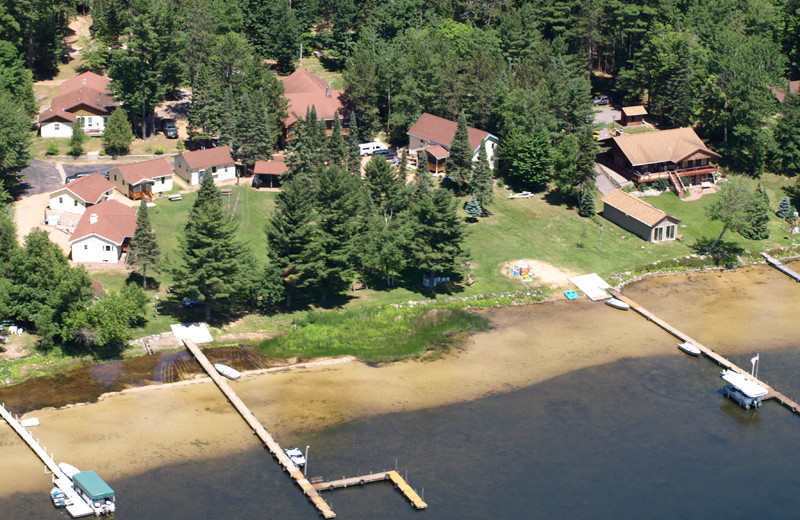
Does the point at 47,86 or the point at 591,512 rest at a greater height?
the point at 47,86

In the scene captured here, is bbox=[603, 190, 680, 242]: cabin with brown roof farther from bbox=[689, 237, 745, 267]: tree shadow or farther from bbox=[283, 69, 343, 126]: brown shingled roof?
bbox=[283, 69, 343, 126]: brown shingled roof

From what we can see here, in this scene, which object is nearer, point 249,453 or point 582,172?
point 249,453

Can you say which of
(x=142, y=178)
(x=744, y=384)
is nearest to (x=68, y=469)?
(x=142, y=178)

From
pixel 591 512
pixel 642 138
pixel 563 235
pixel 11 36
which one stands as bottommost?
pixel 591 512

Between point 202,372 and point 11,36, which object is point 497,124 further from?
point 11,36

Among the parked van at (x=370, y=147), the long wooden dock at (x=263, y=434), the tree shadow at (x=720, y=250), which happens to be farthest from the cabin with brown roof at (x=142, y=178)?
the tree shadow at (x=720, y=250)

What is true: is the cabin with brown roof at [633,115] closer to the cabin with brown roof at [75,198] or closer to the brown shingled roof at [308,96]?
the brown shingled roof at [308,96]

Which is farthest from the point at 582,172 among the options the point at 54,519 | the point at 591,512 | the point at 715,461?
the point at 54,519
